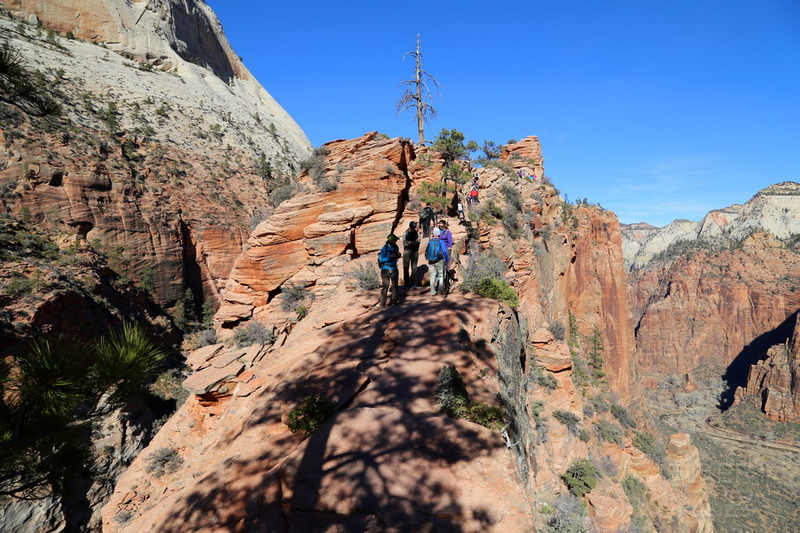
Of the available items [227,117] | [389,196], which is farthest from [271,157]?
[389,196]

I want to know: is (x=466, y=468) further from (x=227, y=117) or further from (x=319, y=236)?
(x=227, y=117)

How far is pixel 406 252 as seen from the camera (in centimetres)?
925

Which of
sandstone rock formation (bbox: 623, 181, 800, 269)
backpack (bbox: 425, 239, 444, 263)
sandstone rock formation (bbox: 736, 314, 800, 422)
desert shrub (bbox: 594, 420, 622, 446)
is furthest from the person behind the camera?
sandstone rock formation (bbox: 623, 181, 800, 269)

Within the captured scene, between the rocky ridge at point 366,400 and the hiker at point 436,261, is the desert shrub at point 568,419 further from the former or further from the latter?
the hiker at point 436,261

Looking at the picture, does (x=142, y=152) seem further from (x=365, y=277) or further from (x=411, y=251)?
(x=411, y=251)

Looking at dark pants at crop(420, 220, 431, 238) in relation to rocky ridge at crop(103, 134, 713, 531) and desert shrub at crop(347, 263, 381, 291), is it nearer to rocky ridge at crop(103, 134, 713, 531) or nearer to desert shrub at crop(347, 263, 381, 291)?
rocky ridge at crop(103, 134, 713, 531)

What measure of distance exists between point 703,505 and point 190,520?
36.2 meters

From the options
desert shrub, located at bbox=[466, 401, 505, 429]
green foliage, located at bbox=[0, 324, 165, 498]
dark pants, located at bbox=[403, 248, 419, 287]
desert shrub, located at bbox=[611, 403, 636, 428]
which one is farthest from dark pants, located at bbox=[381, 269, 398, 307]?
desert shrub, located at bbox=[611, 403, 636, 428]

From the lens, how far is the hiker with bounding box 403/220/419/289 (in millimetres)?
8883

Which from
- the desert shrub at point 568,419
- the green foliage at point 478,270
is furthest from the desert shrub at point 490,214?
the desert shrub at point 568,419

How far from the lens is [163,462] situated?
8.45m

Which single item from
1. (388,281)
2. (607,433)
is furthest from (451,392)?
(607,433)

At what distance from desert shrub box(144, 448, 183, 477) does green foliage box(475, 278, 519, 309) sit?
29.1 feet

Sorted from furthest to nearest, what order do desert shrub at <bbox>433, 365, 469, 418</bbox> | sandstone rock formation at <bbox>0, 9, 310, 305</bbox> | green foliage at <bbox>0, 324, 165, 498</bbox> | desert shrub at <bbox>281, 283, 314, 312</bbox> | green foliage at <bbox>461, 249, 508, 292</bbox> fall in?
sandstone rock formation at <bbox>0, 9, 310, 305</bbox> < desert shrub at <bbox>281, 283, 314, 312</bbox> < green foliage at <bbox>461, 249, 508, 292</bbox> < desert shrub at <bbox>433, 365, 469, 418</bbox> < green foliage at <bbox>0, 324, 165, 498</bbox>
